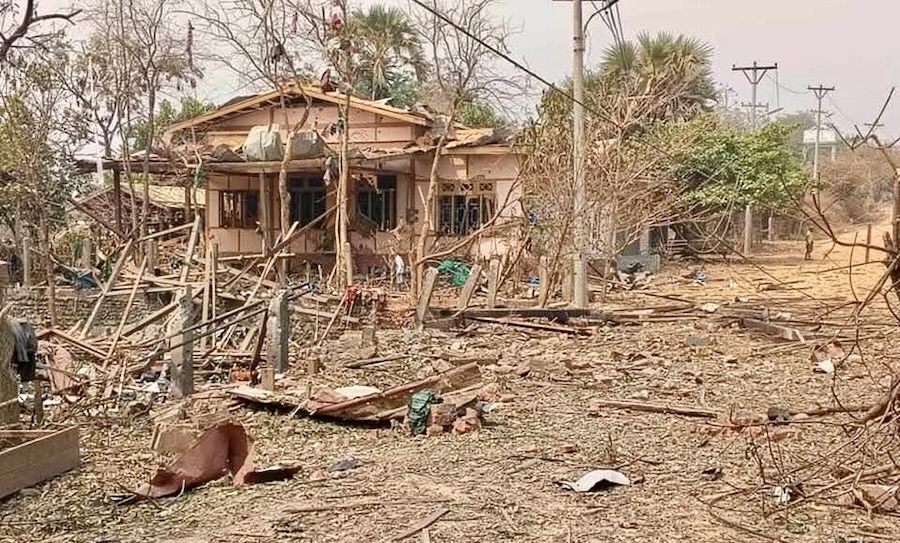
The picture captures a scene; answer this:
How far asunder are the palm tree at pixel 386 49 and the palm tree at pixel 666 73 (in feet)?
20.3

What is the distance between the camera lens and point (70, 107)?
89.5ft

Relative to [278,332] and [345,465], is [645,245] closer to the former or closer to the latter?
[278,332]

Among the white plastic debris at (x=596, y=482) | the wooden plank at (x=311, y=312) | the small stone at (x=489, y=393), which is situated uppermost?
the wooden plank at (x=311, y=312)

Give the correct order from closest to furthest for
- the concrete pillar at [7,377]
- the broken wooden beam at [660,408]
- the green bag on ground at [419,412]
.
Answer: the concrete pillar at [7,377] → the green bag on ground at [419,412] → the broken wooden beam at [660,408]

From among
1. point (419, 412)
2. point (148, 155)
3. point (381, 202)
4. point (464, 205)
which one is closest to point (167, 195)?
point (148, 155)

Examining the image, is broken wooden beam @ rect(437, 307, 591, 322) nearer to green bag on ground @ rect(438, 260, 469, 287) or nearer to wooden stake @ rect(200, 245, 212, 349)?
wooden stake @ rect(200, 245, 212, 349)

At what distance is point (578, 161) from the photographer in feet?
57.0

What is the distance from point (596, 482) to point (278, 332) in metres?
5.56

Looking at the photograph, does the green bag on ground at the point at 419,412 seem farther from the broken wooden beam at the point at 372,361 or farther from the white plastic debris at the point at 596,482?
the broken wooden beam at the point at 372,361

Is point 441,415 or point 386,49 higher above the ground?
point 386,49

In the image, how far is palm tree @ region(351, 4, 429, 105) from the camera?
2556 centimetres

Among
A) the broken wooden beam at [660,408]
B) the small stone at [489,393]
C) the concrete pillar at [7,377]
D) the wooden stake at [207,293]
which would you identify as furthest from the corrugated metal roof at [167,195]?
the broken wooden beam at [660,408]

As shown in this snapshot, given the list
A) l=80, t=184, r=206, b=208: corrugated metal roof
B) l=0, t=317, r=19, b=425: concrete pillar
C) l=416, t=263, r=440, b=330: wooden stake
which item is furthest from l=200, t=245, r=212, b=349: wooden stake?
l=80, t=184, r=206, b=208: corrugated metal roof

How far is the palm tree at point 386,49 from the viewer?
25562 mm
